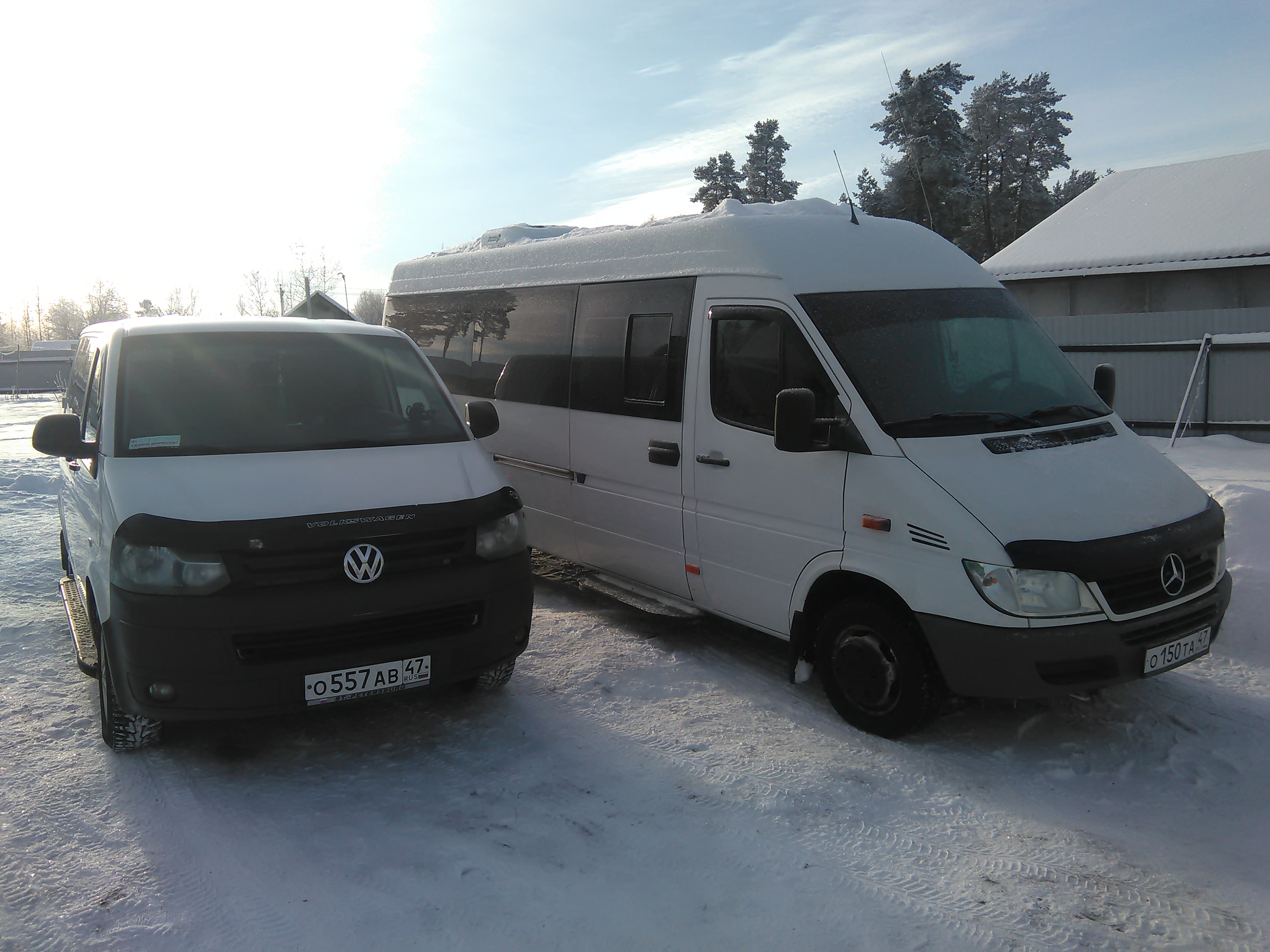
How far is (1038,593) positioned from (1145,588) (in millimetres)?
532

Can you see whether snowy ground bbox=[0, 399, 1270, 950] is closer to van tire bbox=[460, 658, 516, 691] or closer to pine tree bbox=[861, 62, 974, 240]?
van tire bbox=[460, 658, 516, 691]

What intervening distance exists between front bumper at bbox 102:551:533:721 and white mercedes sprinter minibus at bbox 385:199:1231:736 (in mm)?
1730

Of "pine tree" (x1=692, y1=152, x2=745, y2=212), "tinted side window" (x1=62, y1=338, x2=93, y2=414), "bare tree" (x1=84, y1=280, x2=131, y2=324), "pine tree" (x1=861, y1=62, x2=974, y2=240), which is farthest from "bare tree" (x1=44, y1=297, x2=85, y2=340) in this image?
"tinted side window" (x1=62, y1=338, x2=93, y2=414)

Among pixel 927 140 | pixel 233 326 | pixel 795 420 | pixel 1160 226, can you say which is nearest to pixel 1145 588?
pixel 795 420

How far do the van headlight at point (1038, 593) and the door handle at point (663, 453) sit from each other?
2.02m

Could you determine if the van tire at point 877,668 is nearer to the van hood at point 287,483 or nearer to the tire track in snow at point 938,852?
the tire track in snow at point 938,852

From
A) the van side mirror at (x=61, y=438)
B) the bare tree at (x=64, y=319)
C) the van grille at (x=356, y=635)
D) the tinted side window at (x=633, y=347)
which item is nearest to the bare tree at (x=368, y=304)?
the bare tree at (x=64, y=319)

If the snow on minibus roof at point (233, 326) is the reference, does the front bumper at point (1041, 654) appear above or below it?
below

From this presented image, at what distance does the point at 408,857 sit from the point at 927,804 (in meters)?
2.01

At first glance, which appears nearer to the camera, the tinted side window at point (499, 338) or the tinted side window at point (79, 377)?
the tinted side window at point (79, 377)

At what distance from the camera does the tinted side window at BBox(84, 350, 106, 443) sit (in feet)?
14.9

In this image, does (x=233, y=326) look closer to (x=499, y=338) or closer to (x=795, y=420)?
(x=499, y=338)

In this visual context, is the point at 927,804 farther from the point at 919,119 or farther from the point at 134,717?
the point at 919,119

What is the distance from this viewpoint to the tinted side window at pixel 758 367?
4.53 metres
